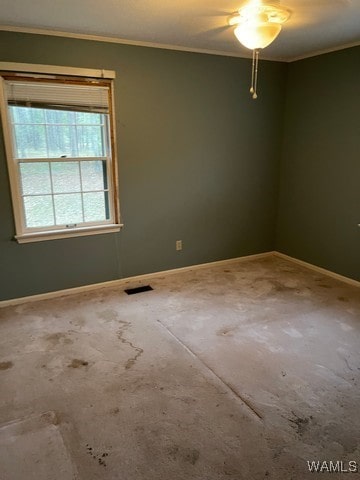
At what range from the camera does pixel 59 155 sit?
3256 mm

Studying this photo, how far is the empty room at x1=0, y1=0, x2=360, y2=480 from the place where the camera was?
5.92ft

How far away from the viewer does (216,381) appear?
219 cm

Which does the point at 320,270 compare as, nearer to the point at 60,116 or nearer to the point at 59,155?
the point at 59,155

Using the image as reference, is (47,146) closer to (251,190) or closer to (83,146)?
(83,146)

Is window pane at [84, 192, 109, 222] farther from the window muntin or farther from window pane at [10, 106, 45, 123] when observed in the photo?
window pane at [10, 106, 45, 123]

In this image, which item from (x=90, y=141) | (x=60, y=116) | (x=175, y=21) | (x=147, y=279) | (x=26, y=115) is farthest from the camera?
(x=147, y=279)

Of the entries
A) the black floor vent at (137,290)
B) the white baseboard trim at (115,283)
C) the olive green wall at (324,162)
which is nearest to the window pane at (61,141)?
the white baseboard trim at (115,283)

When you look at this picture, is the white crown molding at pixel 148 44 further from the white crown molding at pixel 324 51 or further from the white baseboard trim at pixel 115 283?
the white baseboard trim at pixel 115 283

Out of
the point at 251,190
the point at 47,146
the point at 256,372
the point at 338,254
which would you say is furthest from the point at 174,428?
the point at 251,190

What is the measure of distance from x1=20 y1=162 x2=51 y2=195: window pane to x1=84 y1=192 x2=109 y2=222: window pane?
398mm

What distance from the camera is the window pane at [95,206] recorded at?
3.50 metres

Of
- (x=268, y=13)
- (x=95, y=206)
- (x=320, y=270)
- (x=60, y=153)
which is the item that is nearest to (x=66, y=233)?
(x=95, y=206)

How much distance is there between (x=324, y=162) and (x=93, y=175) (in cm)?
256

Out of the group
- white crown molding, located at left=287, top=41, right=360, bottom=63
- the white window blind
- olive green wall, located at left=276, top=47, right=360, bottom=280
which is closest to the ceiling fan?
white crown molding, located at left=287, top=41, right=360, bottom=63
